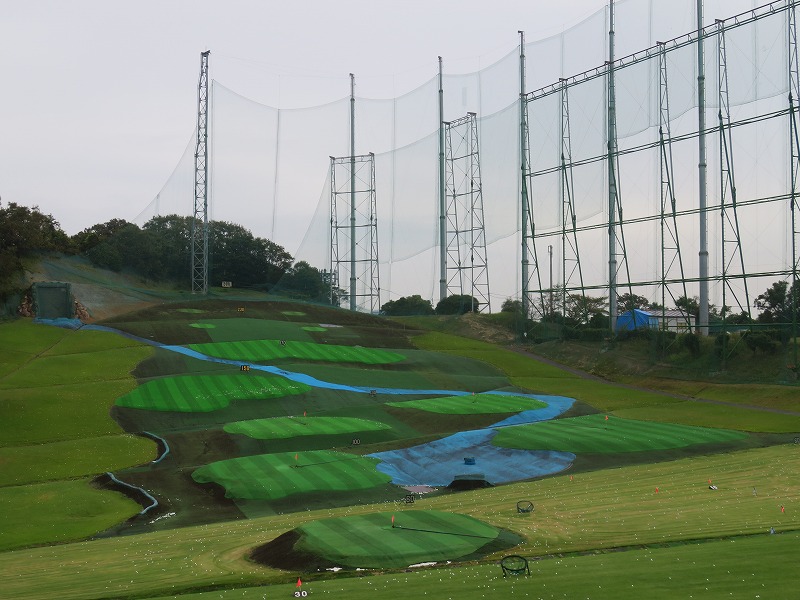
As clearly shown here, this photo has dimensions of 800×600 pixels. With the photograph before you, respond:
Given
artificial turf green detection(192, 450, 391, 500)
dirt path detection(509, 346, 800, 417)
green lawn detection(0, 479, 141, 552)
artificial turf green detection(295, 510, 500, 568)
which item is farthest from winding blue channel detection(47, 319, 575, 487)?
dirt path detection(509, 346, 800, 417)

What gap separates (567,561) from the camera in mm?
14898

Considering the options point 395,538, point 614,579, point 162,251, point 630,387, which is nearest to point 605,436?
point 630,387

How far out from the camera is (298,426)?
1437 inches

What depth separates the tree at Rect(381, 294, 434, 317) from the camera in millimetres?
83875

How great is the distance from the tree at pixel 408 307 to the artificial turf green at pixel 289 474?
52005 mm

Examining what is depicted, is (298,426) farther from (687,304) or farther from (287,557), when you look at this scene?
(687,304)

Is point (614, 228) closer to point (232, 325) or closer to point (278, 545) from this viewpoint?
point (232, 325)

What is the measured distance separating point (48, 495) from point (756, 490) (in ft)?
Result: 77.6

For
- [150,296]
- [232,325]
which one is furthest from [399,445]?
[150,296]

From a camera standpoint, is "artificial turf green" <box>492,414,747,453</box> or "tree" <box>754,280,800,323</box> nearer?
"artificial turf green" <box>492,414,747,453</box>

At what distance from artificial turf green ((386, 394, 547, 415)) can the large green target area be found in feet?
69.8

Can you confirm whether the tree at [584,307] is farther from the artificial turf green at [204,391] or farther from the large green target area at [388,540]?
the large green target area at [388,540]

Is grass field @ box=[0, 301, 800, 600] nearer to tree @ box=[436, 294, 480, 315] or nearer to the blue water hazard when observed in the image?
the blue water hazard

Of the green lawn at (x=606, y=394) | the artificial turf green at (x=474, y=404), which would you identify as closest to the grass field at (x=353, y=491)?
the green lawn at (x=606, y=394)
